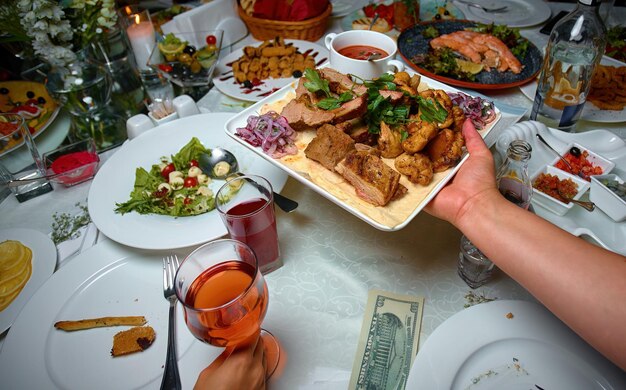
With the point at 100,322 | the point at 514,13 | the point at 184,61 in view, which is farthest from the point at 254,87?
the point at 514,13

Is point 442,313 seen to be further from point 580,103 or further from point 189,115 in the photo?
point 189,115

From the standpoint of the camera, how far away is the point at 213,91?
2.28 m

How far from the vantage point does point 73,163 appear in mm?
1703

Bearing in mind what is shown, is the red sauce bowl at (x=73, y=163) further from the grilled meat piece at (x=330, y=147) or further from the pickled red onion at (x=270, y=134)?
the grilled meat piece at (x=330, y=147)

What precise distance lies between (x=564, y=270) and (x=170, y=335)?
1035mm

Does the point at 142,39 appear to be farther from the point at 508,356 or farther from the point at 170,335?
the point at 508,356

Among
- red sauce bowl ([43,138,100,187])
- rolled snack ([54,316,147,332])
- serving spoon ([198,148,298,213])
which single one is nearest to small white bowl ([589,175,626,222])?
serving spoon ([198,148,298,213])

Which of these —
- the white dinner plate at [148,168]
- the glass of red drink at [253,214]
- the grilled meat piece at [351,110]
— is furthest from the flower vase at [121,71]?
the grilled meat piece at [351,110]

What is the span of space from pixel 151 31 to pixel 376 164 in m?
1.96

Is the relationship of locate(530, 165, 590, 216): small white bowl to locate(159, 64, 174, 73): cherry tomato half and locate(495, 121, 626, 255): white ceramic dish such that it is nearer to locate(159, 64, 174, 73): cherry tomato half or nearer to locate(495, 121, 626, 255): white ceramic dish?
locate(495, 121, 626, 255): white ceramic dish

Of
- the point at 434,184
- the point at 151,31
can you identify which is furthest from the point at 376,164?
the point at 151,31

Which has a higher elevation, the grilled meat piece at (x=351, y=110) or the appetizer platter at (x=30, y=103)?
the grilled meat piece at (x=351, y=110)

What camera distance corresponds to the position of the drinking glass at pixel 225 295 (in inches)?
34.7

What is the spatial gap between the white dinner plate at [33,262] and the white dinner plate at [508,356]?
1.20 metres
